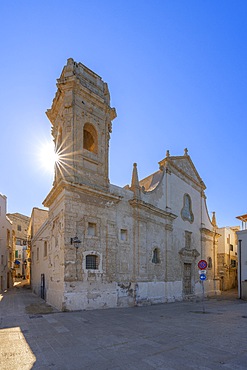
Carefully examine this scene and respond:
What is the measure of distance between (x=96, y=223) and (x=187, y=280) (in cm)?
1247

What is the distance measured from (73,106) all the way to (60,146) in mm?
2357

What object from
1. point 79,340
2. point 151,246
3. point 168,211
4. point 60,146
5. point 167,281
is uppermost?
point 60,146

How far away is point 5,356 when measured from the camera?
6.41 metres

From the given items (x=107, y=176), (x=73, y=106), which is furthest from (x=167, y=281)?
(x=73, y=106)

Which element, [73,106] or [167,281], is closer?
[73,106]

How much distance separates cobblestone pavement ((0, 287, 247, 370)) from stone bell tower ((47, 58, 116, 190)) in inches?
267

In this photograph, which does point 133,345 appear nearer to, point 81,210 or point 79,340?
point 79,340

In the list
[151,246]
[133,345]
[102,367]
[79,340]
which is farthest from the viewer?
[151,246]

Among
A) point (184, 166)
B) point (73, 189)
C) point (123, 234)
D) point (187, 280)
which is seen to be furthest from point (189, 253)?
point (73, 189)

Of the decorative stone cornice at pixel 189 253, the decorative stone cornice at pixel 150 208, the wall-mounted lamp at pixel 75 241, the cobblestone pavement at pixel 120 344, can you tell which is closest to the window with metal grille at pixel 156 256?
the decorative stone cornice at pixel 150 208

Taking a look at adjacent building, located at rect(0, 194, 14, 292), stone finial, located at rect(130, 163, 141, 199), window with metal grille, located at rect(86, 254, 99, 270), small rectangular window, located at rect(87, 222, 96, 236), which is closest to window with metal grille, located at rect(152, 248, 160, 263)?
stone finial, located at rect(130, 163, 141, 199)

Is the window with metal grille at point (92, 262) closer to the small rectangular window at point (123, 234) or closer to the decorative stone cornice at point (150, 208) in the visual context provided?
the small rectangular window at point (123, 234)

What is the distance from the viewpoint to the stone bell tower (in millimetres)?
15258

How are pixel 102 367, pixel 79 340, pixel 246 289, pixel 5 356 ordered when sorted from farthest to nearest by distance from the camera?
1. pixel 246 289
2. pixel 79 340
3. pixel 5 356
4. pixel 102 367
